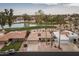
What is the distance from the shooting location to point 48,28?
282 centimetres

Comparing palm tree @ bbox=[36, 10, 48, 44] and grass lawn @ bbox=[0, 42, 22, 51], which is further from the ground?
palm tree @ bbox=[36, 10, 48, 44]

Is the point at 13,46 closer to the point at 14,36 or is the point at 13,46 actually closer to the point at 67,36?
the point at 14,36

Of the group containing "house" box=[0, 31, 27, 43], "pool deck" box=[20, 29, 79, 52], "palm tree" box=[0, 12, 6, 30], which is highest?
"palm tree" box=[0, 12, 6, 30]

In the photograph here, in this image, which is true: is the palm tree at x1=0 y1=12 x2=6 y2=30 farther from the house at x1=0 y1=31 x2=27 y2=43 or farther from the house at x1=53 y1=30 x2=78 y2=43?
the house at x1=53 y1=30 x2=78 y2=43

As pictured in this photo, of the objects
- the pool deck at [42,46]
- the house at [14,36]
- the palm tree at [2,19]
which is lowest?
the pool deck at [42,46]

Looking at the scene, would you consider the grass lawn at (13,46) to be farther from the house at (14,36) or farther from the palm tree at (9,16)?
the palm tree at (9,16)

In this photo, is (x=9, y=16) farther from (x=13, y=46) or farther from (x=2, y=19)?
(x=13, y=46)

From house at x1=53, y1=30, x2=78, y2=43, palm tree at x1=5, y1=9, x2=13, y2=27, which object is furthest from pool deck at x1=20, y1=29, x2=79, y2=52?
palm tree at x1=5, y1=9, x2=13, y2=27

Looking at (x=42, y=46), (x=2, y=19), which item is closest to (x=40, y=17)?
(x=42, y=46)

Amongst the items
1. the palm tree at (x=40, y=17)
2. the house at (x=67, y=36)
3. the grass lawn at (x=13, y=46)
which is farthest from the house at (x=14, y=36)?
the house at (x=67, y=36)

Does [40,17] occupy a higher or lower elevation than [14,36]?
higher

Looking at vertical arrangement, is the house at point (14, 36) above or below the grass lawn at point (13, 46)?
above

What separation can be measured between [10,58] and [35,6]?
2.18ft

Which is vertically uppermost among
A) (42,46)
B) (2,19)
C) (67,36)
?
(2,19)
